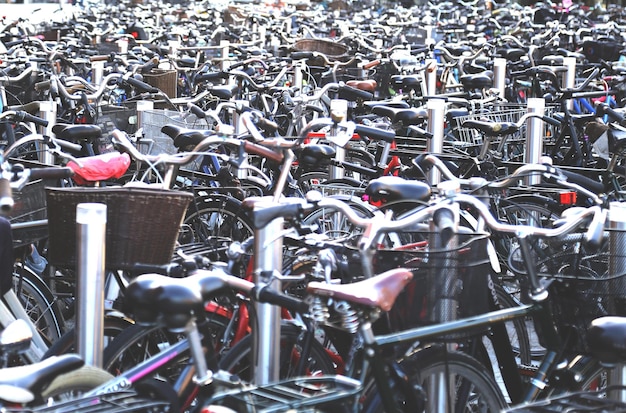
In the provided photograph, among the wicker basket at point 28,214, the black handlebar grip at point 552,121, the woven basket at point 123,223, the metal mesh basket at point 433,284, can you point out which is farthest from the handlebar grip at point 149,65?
the metal mesh basket at point 433,284

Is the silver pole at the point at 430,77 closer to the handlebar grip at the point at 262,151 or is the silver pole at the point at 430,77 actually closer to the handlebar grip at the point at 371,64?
the handlebar grip at the point at 371,64

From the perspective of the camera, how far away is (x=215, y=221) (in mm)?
6211

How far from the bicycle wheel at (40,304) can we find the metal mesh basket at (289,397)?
6.65 ft

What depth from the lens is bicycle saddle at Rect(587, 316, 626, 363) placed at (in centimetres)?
317

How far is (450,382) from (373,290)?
0.59m

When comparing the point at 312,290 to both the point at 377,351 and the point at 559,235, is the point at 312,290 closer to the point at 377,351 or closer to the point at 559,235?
the point at 377,351

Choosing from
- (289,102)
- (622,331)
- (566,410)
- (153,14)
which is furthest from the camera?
(153,14)

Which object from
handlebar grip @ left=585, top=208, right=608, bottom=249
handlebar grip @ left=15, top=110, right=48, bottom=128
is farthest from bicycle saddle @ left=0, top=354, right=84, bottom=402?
handlebar grip @ left=15, top=110, right=48, bottom=128

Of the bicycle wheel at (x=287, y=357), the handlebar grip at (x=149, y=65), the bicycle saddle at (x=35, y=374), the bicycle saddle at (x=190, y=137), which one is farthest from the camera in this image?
the handlebar grip at (x=149, y=65)

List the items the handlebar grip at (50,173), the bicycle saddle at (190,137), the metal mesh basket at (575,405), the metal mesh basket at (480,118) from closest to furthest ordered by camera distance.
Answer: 1. the metal mesh basket at (575,405)
2. the handlebar grip at (50,173)
3. the bicycle saddle at (190,137)
4. the metal mesh basket at (480,118)

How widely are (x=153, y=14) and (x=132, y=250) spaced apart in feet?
60.5

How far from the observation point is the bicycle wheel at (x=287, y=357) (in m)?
3.93

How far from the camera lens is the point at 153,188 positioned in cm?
444

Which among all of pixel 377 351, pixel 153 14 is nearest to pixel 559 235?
pixel 377 351
